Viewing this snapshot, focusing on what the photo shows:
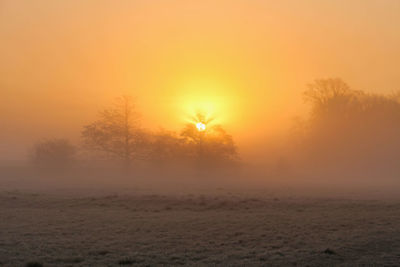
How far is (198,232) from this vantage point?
585 inches

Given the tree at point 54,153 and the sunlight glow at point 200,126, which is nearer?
the sunlight glow at point 200,126

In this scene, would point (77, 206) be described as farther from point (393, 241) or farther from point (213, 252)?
point (393, 241)

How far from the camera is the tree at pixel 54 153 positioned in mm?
55938

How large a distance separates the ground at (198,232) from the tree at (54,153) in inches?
1305

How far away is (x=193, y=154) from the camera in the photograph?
55250mm

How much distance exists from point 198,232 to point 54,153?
154ft

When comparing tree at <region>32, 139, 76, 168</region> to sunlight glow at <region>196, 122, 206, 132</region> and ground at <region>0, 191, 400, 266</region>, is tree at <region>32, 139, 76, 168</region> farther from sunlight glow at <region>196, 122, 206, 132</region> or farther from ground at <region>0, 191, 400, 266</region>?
ground at <region>0, 191, 400, 266</region>

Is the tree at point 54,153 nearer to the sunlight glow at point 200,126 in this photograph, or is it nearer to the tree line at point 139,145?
the tree line at point 139,145

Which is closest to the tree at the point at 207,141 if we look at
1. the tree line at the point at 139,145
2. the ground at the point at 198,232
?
the tree line at the point at 139,145

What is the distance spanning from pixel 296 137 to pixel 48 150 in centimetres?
4483

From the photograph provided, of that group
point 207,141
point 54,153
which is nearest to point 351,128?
point 207,141

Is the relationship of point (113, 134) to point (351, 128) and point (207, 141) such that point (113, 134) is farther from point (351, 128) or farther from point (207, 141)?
point (351, 128)

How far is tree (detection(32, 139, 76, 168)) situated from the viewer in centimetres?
5594

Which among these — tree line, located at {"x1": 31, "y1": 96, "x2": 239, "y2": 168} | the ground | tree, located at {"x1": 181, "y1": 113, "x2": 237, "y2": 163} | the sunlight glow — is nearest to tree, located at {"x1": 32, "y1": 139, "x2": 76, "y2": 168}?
tree line, located at {"x1": 31, "y1": 96, "x2": 239, "y2": 168}
